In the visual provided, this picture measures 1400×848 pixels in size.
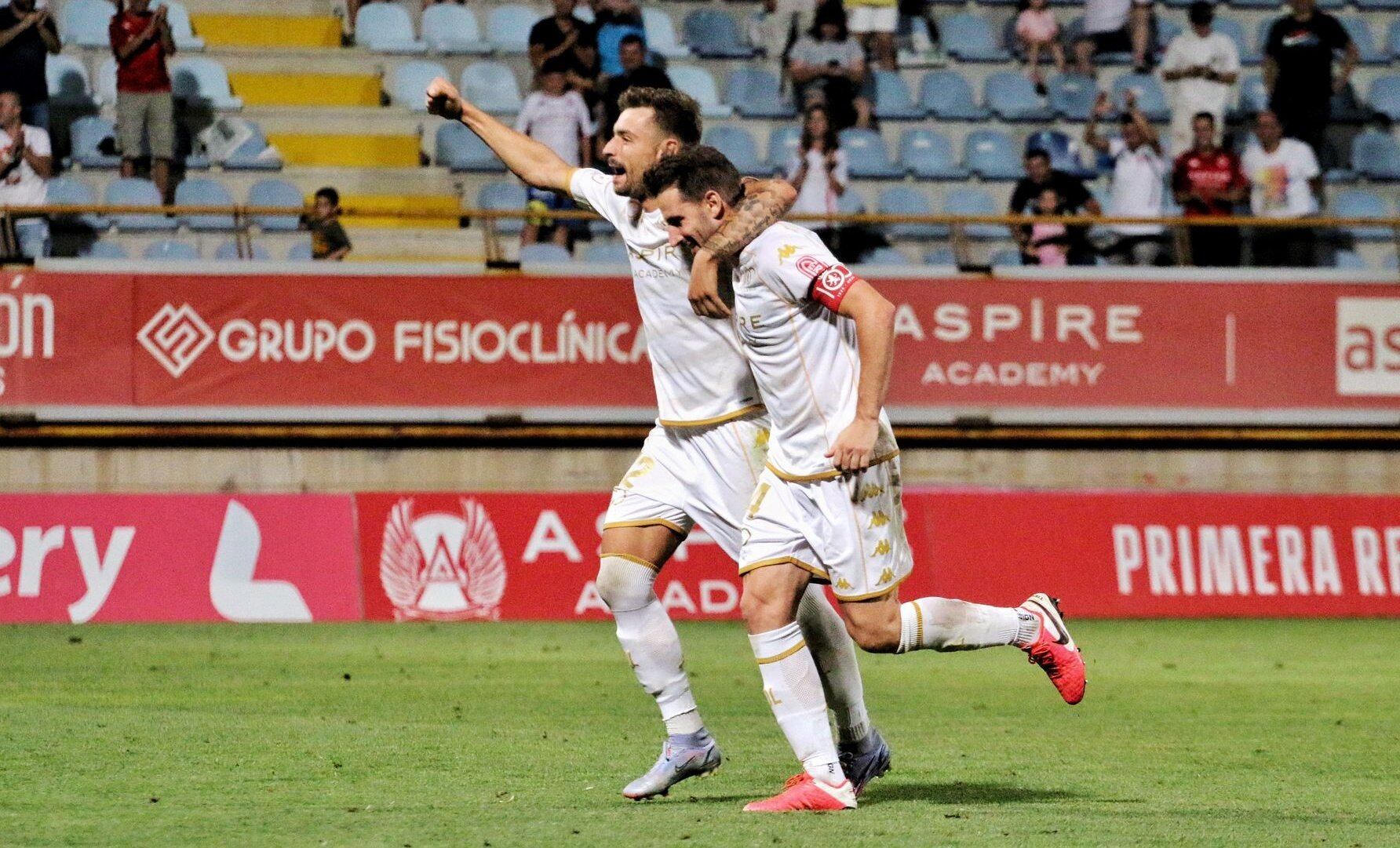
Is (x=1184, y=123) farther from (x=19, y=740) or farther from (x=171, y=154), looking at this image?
(x=19, y=740)

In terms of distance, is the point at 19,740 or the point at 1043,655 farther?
the point at 19,740

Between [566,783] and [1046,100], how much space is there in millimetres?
13941

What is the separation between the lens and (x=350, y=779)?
6.77 meters

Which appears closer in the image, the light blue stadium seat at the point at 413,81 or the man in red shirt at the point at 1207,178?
the man in red shirt at the point at 1207,178

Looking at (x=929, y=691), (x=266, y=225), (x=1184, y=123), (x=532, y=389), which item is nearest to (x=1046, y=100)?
(x=1184, y=123)

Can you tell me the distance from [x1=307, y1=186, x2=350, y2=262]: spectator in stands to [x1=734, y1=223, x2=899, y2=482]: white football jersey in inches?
378

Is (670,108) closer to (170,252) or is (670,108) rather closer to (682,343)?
(682,343)

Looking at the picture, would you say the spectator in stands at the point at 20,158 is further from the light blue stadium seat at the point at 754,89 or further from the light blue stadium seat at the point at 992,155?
the light blue stadium seat at the point at 992,155

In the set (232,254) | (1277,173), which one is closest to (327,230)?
(232,254)

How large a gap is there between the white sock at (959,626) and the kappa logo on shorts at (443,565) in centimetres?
789

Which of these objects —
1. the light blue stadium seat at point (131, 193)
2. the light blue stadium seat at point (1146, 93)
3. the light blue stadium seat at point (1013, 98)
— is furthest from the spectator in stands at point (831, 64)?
the light blue stadium seat at point (131, 193)

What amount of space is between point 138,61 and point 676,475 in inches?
446

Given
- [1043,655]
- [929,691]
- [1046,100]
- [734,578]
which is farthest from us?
[1046,100]

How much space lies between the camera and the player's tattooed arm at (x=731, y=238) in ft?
20.1
